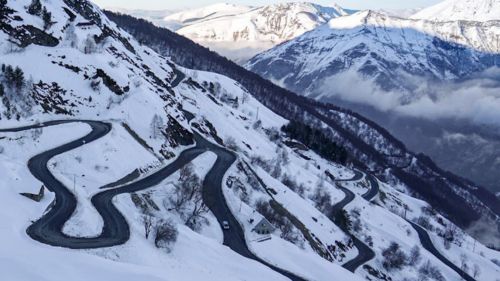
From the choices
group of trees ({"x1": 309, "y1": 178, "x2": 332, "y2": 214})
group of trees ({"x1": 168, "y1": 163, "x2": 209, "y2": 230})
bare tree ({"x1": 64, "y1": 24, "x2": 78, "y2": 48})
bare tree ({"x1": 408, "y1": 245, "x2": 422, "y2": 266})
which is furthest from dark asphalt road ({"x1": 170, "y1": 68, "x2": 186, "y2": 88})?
group of trees ({"x1": 168, "y1": 163, "x2": 209, "y2": 230})

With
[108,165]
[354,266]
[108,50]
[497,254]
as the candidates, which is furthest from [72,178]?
[497,254]

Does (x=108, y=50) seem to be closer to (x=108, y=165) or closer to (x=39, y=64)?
(x=39, y=64)

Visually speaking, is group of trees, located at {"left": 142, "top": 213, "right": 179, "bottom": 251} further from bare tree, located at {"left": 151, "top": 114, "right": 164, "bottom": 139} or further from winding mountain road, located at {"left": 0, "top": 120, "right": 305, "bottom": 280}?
bare tree, located at {"left": 151, "top": 114, "right": 164, "bottom": 139}

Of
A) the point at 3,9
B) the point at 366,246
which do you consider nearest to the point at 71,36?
the point at 3,9

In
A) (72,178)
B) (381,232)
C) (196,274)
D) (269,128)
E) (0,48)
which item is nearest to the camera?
(196,274)

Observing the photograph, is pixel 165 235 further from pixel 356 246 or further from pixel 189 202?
pixel 356 246

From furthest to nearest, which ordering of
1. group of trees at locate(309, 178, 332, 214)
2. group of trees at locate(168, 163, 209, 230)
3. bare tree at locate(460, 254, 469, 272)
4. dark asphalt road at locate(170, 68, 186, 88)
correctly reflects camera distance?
dark asphalt road at locate(170, 68, 186, 88)
bare tree at locate(460, 254, 469, 272)
group of trees at locate(309, 178, 332, 214)
group of trees at locate(168, 163, 209, 230)
